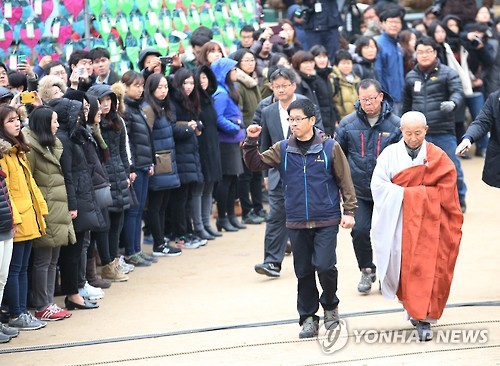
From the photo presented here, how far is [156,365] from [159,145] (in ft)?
14.4

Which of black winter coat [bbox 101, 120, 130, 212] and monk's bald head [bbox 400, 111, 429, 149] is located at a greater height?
monk's bald head [bbox 400, 111, 429, 149]

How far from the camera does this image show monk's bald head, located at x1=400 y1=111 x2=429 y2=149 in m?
Answer: 8.43

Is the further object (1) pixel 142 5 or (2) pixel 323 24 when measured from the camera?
(2) pixel 323 24

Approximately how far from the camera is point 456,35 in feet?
55.7

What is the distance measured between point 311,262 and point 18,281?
245 cm

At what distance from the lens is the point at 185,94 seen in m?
12.4

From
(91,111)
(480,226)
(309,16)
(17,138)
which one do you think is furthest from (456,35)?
(17,138)

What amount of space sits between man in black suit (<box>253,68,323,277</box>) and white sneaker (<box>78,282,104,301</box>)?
4.95 ft

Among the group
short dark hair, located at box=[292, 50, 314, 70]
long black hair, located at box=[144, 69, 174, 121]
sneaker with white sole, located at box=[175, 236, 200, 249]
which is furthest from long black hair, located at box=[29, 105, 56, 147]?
short dark hair, located at box=[292, 50, 314, 70]

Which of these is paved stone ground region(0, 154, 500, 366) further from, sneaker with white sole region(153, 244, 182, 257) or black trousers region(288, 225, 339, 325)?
black trousers region(288, 225, 339, 325)

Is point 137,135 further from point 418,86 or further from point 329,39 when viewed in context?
point 329,39

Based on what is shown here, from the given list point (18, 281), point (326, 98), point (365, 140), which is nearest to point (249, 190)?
point (326, 98)

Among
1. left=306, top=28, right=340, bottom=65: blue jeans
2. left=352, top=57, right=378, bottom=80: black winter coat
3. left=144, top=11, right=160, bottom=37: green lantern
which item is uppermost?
left=144, top=11, right=160, bottom=37: green lantern

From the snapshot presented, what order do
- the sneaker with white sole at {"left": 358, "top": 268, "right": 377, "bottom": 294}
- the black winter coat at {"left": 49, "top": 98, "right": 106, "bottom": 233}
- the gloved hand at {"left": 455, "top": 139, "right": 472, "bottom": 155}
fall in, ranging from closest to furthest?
1. the gloved hand at {"left": 455, "top": 139, "right": 472, "bottom": 155}
2. the black winter coat at {"left": 49, "top": 98, "right": 106, "bottom": 233}
3. the sneaker with white sole at {"left": 358, "top": 268, "right": 377, "bottom": 294}
